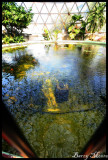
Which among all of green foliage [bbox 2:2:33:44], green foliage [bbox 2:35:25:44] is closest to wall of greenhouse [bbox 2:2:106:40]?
green foliage [bbox 2:35:25:44]

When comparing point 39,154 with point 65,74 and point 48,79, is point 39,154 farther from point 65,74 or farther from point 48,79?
point 65,74

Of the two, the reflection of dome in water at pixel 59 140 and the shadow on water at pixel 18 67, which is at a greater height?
the shadow on water at pixel 18 67

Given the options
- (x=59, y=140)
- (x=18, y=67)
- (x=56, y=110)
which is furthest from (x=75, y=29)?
(x=59, y=140)

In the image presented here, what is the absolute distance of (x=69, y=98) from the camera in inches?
76.9

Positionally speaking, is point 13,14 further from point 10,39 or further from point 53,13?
point 53,13

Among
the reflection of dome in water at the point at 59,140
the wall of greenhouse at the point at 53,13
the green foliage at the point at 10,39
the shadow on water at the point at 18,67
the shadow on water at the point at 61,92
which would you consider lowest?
the reflection of dome in water at the point at 59,140

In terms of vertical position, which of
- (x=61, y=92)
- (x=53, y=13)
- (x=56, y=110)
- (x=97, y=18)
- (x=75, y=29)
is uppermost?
(x=53, y=13)

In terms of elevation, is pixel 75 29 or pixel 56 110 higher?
pixel 75 29

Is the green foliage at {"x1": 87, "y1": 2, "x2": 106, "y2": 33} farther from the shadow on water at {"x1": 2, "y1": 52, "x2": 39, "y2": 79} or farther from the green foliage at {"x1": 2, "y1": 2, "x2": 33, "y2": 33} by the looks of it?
the shadow on water at {"x1": 2, "y1": 52, "x2": 39, "y2": 79}

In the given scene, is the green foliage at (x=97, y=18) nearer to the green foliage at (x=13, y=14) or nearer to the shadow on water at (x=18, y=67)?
the green foliage at (x=13, y=14)

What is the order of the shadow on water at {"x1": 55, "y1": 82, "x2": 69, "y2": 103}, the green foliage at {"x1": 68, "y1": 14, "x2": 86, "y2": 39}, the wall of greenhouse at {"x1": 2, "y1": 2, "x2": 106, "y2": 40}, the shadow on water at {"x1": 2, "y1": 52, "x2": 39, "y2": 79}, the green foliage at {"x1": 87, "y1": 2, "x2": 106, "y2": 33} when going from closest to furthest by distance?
the shadow on water at {"x1": 55, "y1": 82, "x2": 69, "y2": 103}, the shadow on water at {"x1": 2, "y1": 52, "x2": 39, "y2": 79}, the green foliage at {"x1": 87, "y1": 2, "x2": 106, "y2": 33}, the green foliage at {"x1": 68, "y1": 14, "x2": 86, "y2": 39}, the wall of greenhouse at {"x1": 2, "y1": 2, "x2": 106, "y2": 40}

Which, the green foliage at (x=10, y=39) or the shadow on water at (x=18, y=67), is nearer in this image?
the shadow on water at (x=18, y=67)

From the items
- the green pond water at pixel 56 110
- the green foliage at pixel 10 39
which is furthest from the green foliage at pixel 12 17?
the green pond water at pixel 56 110

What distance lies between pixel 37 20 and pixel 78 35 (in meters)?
7.23
